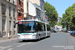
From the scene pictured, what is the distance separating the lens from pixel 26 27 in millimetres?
17125

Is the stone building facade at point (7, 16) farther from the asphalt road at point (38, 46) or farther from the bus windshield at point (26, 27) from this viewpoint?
the asphalt road at point (38, 46)

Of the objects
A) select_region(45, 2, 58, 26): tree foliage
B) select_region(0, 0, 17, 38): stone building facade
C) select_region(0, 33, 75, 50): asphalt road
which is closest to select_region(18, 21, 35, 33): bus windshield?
select_region(0, 33, 75, 50): asphalt road

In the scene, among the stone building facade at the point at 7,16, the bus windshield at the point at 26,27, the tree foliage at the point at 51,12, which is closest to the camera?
the bus windshield at the point at 26,27

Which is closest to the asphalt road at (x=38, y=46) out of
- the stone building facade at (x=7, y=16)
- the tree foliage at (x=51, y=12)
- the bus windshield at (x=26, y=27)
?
the bus windshield at (x=26, y=27)

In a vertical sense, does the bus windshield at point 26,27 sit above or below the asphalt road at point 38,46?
above

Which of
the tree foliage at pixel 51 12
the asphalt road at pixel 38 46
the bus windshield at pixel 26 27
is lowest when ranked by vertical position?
the asphalt road at pixel 38 46

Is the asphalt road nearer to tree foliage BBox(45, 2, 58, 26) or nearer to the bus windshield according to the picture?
the bus windshield

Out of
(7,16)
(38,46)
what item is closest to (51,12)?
(7,16)

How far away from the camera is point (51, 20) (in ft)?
248

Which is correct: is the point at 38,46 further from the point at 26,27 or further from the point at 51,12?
the point at 51,12

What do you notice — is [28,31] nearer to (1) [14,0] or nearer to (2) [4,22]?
(2) [4,22]

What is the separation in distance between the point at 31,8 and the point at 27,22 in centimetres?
2955

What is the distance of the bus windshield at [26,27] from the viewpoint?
1697 centimetres

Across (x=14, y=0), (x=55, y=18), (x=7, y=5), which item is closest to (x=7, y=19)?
(x=7, y=5)
